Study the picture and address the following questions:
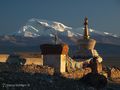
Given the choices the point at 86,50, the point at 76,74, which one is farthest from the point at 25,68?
the point at 86,50

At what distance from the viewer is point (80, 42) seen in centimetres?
6009

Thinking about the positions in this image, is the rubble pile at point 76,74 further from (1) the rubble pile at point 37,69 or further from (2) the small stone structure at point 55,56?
(1) the rubble pile at point 37,69

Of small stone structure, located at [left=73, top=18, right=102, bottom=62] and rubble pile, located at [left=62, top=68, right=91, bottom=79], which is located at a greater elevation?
small stone structure, located at [left=73, top=18, right=102, bottom=62]

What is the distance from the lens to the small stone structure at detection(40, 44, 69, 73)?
1750 inches

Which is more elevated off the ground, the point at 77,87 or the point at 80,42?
the point at 80,42

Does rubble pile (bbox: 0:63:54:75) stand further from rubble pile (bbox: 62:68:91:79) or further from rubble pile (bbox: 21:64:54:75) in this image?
rubble pile (bbox: 62:68:91:79)

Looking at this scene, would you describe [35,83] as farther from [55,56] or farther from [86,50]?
[86,50]

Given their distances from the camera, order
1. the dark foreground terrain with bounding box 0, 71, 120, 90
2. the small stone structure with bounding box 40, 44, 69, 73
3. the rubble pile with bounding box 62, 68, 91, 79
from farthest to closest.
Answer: the small stone structure with bounding box 40, 44, 69, 73 < the rubble pile with bounding box 62, 68, 91, 79 < the dark foreground terrain with bounding box 0, 71, 120, 90

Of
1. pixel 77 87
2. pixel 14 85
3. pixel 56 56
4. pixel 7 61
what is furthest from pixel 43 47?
pixel 14 85

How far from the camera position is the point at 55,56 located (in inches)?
1752

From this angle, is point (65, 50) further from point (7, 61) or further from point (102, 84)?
point (102, 84)

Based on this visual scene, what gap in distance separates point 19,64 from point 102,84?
769 centimetres

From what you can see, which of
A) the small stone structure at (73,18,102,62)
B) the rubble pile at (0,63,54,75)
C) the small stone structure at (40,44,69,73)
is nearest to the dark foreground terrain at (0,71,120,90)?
the rubble pile at (0,63,54,75)

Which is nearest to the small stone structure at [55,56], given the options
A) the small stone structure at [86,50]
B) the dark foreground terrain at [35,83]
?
the dark foreground terrain at [35,83]
